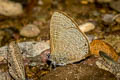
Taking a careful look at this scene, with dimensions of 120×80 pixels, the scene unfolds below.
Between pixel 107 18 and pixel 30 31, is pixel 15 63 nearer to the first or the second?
pixel 30 31

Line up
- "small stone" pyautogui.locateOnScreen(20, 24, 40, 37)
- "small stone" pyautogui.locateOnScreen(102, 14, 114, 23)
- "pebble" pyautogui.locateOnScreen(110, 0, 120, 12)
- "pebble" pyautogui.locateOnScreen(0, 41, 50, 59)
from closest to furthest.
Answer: "pebble" pyautogui.locateOnScreen(0, 41, 50, 59) < "small stone" pyautogui.locateOnScreen(20, 24, 40, 37) < "small stone" pyautogui.locateOnScreen(102, 14, 114, 23) < "pebble" pyautogui.locateOnScreen(110, 0, 120, 12)

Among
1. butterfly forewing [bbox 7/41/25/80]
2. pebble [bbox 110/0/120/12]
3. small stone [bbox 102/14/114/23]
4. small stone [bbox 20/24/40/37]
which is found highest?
pebble [bbox 110/0/120/12]

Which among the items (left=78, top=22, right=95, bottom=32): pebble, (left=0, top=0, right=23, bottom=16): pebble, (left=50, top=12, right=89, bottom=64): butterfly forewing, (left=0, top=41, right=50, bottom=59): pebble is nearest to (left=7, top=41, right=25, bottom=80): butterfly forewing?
(left=50, top=12, right=89, bottom=64): butterfly forewing

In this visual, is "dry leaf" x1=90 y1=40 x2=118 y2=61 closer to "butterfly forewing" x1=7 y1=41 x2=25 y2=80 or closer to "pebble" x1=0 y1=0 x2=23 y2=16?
"butterfly forewing" x1=7 y1=41 x2=25 y2=80

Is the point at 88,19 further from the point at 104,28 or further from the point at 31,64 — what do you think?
the point at 31,64

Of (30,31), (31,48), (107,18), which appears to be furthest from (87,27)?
(31,48)

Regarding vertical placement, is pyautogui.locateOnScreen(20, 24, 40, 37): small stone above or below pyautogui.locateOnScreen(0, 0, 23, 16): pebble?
below
